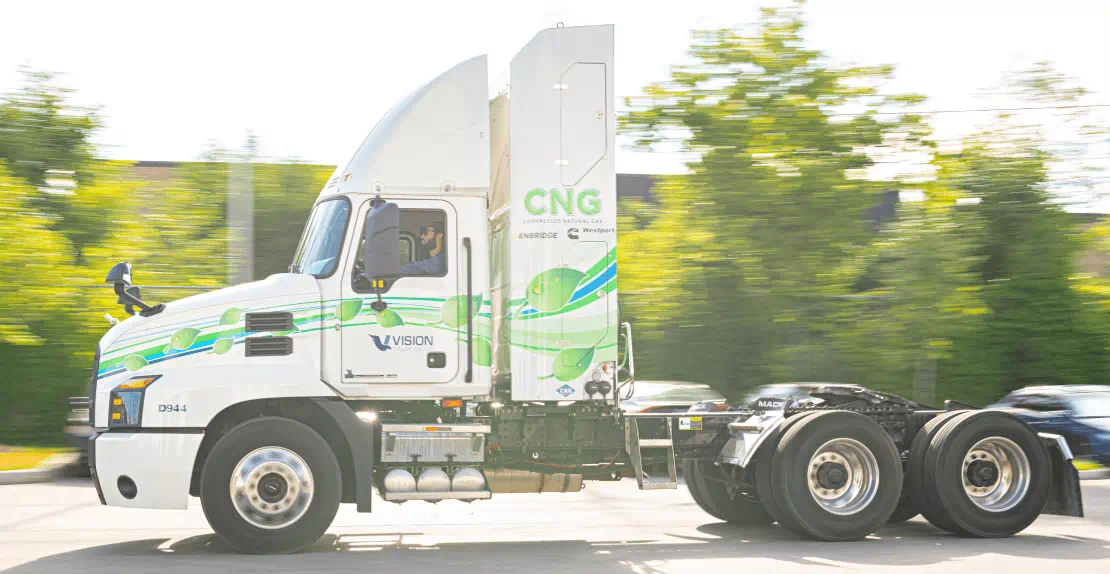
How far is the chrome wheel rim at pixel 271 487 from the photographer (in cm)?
881

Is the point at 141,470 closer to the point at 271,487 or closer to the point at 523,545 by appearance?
the point at 271,487

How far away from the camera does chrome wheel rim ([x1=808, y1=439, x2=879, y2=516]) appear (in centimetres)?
980

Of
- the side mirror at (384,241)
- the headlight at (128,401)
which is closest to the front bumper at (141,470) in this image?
the headlight at (128,401)

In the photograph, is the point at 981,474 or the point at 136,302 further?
the point at 981,474

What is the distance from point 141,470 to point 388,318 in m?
2.25

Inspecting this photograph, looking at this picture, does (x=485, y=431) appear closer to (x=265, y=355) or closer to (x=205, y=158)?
(x=265, y=355)

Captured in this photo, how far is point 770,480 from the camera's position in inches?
385

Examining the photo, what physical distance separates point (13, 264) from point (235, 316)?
1410 centimetres

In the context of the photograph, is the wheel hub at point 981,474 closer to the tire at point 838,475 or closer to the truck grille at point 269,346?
the tire at point 838,475

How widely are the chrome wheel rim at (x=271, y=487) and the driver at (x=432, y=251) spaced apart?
183 cm

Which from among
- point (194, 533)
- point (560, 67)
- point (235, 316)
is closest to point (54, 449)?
point (194, 533)

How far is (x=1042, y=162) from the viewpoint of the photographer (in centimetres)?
2634

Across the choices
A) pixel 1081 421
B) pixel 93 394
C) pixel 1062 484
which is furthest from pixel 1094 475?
pixel 93 394

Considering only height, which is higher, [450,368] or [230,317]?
[230,317]
